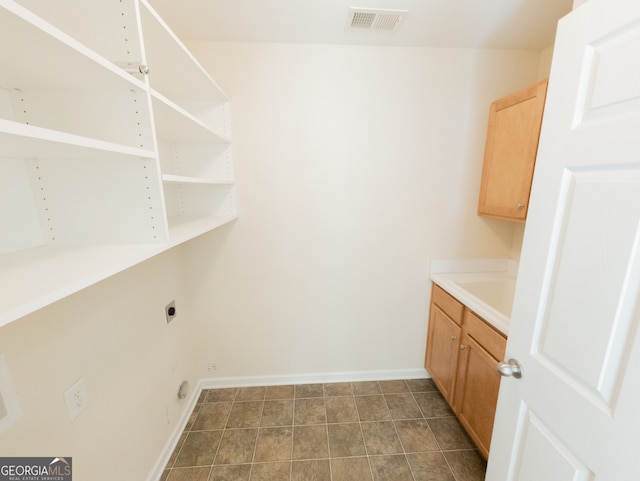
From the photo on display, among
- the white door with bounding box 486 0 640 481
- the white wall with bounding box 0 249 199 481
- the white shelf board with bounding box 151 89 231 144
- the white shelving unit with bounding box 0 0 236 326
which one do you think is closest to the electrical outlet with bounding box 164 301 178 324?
the white wall with bounding box 0 249 199 481

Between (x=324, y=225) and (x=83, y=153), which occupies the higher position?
(x=83, y=153)

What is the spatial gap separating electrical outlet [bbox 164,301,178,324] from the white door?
6.06 feet

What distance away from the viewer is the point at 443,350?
187cm

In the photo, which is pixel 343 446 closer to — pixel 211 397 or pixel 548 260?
pixel 211 397

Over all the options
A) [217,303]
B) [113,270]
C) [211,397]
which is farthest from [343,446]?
[113,270]

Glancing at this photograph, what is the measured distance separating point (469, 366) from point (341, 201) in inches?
53.5

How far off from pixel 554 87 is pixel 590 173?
296 mm

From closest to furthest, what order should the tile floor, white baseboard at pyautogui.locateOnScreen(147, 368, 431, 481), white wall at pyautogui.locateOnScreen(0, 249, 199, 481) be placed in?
white wall at pyautogui.locateOnScreen(0, 249, 199, 481) → the tile floor → white baseboard at pyautogui.locateOnScreen(147, 368, 431, 481)

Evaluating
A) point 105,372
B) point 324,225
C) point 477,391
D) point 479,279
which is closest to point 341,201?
point 324,225

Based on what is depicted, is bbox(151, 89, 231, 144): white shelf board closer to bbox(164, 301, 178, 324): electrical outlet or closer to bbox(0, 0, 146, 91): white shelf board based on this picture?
bbox(0, 0, 146, 91): white shelf board

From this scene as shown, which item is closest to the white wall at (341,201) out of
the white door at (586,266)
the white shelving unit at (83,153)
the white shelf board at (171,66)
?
the white shelf board at (171,66)

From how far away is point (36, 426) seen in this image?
807 mm

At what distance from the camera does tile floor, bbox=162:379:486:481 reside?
1.45m

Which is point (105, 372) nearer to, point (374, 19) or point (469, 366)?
point (469, 366)
